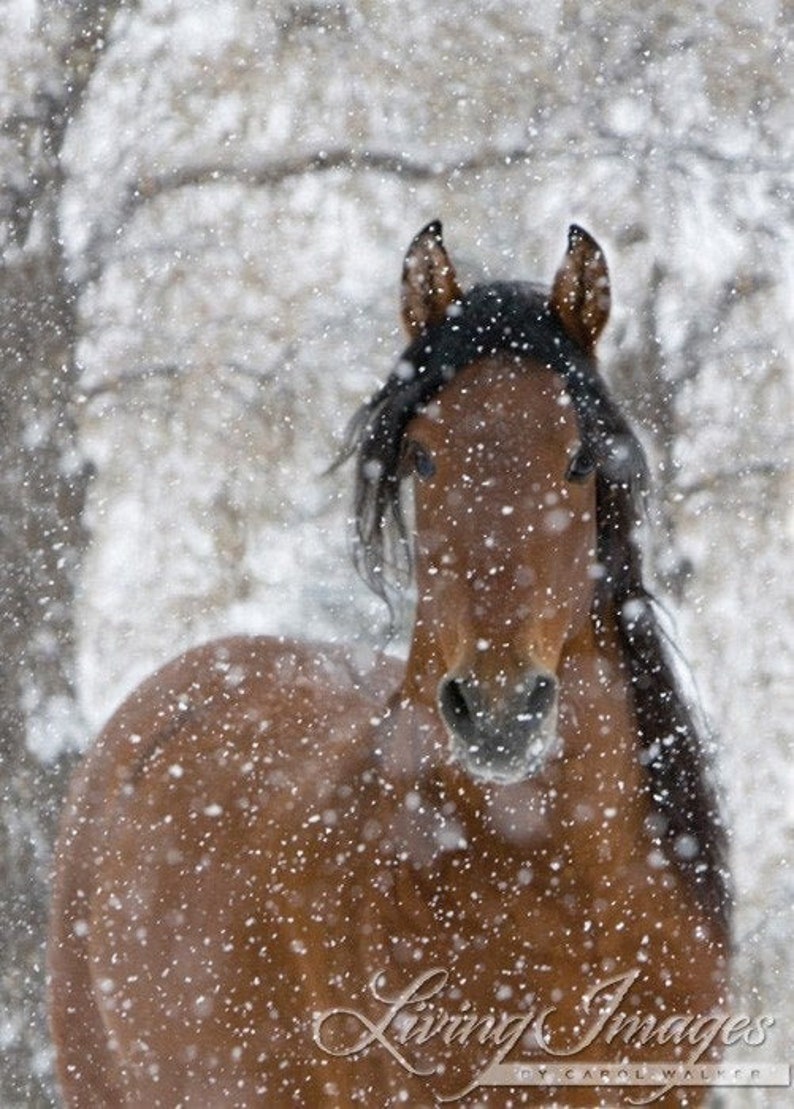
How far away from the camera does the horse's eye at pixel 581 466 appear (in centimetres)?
183

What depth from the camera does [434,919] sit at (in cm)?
187

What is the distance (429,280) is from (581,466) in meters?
0.42

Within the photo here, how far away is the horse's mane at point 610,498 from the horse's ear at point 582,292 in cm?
3

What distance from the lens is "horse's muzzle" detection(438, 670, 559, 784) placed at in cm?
163

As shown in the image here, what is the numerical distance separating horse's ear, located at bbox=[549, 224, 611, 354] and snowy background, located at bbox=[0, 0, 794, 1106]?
369 centimetres

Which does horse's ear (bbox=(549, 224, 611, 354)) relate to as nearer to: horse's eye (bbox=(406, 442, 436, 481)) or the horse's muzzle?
horse's eye (bbox=(406, 442, 436, 481))

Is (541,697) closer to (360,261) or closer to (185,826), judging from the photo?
(185,826)

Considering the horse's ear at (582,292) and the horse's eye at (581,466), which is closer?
the horse's eye at (581,466)

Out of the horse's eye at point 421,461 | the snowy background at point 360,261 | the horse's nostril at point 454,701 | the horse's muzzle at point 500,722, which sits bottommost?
the horse's muzzle at point 500,722

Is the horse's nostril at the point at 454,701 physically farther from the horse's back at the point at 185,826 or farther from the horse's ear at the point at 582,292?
the horse's ear at the point at 582,292

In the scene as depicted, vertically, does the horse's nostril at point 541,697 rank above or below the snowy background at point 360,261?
below

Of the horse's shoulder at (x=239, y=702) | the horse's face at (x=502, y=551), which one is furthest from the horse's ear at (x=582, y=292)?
the horse's shoulder at (x=239, y=702)

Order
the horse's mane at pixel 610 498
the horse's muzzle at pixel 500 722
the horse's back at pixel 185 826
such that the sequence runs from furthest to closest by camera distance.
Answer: the horse's back at pixel 185 826, the horse's mane at pixel 610 498, the horse's muzzle at pixel 500 722

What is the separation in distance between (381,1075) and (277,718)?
90 cm
